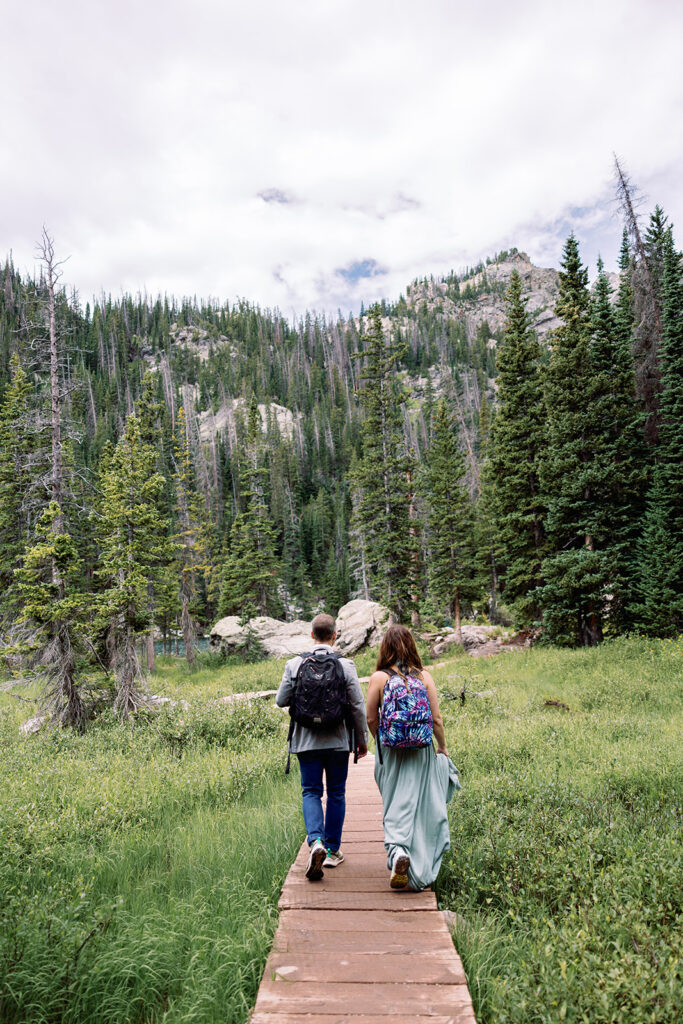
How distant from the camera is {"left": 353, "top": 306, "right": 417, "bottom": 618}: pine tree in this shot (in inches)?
1011

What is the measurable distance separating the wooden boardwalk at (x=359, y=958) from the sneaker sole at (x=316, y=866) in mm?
47

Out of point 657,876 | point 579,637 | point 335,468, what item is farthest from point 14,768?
point 335,468

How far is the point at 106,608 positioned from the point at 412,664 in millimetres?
13571

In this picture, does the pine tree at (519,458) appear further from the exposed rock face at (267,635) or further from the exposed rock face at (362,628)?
the exposed rock face at (267,635)

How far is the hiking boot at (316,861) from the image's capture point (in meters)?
4.32

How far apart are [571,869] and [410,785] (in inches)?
62.2

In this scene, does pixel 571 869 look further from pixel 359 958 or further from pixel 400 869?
pixel 359 958

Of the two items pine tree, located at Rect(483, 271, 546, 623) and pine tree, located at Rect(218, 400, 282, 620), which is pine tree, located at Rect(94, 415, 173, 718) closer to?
pine tree, located at Rect(218, 400, 282, 620)

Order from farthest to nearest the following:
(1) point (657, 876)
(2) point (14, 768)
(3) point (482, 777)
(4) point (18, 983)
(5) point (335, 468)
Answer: (5) point (335, 468) < (2) point (14, 768) < (3) point (482, 777) < (1) point (657, 876) < (4) point (18, 983)

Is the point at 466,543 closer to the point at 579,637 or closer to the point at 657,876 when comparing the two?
the point at 579,637

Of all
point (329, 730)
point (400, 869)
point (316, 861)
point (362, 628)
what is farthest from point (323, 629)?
point (362, 628)

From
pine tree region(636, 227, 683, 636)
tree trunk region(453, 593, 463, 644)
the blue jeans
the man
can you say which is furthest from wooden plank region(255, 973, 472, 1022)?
tree trunk region(453, 593, 463, 644)

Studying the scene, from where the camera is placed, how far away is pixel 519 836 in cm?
493

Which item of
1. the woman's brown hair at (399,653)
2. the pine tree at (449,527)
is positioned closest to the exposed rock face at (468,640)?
the pine tree at (449,527)
